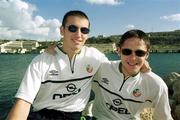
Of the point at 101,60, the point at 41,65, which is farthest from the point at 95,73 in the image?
the point at 41,65

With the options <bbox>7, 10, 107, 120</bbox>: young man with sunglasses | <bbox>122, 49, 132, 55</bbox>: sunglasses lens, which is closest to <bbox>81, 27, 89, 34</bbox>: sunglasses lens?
<bbox>7, 10, 107, 120</bbox>: young man with sunglasses

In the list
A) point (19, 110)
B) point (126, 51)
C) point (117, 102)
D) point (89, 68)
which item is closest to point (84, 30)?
point (89, 68)

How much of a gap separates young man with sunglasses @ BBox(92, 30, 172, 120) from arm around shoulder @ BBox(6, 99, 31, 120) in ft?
5.97

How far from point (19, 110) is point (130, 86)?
229cm

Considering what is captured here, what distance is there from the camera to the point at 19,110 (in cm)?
574

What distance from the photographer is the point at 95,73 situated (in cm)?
738

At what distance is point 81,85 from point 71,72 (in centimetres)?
33

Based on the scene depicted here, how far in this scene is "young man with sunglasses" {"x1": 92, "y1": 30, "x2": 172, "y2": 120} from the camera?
22.3 ft

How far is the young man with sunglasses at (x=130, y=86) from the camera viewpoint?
679 centimetres

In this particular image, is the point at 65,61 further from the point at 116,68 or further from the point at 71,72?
the point at 116,68

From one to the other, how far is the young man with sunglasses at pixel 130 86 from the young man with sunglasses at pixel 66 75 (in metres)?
0.36

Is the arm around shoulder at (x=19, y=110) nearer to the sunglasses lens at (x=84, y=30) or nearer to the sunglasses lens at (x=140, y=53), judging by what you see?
the sunglasses lens at (x=84, y=30)

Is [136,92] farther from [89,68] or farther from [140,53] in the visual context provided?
[89,68]

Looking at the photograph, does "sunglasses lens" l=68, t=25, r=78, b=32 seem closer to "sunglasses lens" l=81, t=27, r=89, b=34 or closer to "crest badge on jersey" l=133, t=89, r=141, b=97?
"sunglasses lens" l=81, t=27, r=89, b=34
